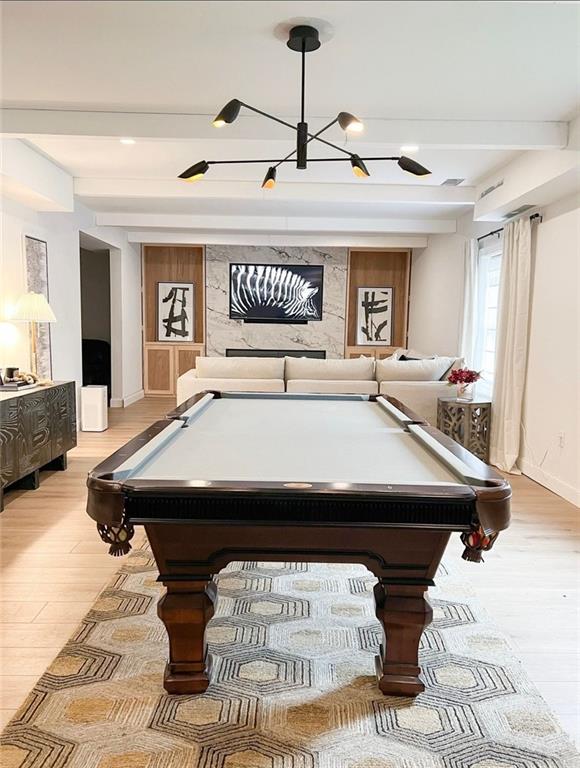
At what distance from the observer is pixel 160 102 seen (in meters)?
3.21

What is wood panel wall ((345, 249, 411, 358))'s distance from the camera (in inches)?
352

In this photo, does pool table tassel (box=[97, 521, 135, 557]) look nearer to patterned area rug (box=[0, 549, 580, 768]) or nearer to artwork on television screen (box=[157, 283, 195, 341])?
patterned area rug (box=[0, 549, 580, 768])

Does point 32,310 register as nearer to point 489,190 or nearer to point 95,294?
point 489,190

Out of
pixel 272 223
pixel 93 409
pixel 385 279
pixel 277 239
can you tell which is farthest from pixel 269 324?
pixel 93 409

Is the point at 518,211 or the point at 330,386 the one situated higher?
the point at 518,211

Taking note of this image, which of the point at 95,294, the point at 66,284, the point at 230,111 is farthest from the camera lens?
the point at 95,294

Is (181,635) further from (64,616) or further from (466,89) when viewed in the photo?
(466,89)

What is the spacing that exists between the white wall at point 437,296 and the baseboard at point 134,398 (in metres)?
4.42

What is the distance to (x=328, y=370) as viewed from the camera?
503cm

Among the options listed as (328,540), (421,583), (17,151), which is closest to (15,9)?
(17,151)

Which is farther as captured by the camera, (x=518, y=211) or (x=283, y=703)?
(x=518, y=211)

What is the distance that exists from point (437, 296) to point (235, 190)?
11.2 ft

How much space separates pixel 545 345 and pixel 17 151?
14.2ft

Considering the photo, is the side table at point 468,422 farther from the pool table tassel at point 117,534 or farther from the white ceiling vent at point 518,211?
the pool table tassel at point 117,534
